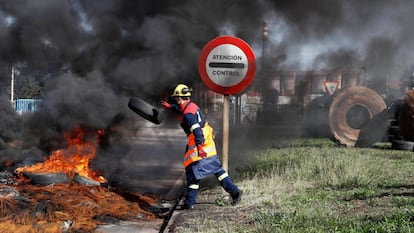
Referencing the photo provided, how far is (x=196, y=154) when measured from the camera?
5996 millimetres

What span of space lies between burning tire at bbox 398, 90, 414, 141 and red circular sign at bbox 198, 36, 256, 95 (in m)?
6.14

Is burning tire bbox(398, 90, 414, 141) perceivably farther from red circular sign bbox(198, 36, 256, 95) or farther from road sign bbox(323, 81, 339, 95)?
red circular sign bbox(198, 36, 256, 95)

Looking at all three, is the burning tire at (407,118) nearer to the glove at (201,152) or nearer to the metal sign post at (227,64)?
the metal sign post at (227,64)

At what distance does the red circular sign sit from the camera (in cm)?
642

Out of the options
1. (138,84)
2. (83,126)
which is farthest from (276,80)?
(83,126)

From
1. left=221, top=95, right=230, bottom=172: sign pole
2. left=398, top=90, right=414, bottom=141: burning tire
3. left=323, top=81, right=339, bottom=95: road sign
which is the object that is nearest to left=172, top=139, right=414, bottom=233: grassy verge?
left=221, top=95, right=230, bottom=172: sign pole

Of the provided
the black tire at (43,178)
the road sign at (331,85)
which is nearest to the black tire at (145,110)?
the black tire at (43,178)

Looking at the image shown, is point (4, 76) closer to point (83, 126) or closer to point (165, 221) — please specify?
Answer: point (83, 126)

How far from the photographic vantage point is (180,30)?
338 inches

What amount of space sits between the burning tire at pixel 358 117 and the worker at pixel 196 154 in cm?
699

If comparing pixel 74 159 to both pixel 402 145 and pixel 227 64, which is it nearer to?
pixel 227 64

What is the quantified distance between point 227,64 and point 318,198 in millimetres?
1995

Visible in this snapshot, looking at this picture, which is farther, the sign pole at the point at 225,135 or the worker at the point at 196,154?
the sign pole at the point at 225,135

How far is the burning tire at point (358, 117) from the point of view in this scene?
12383 millimetres
